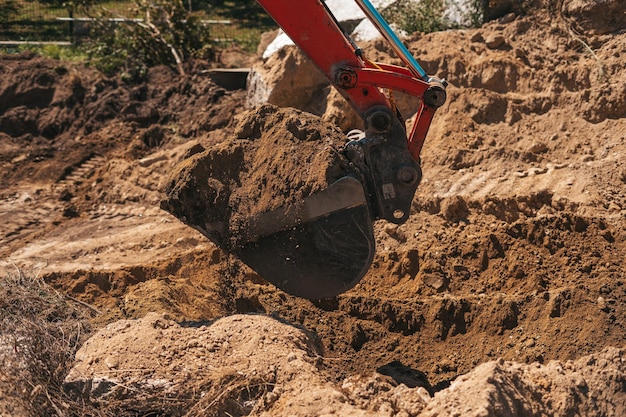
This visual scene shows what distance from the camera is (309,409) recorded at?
421cm

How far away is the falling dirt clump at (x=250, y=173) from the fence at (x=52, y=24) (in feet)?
27.7

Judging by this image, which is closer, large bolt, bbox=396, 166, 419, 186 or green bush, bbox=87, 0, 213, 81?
large bolt, bbox=396, 166, 419, 186

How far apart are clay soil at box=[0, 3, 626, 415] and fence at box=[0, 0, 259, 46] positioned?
12.5ft

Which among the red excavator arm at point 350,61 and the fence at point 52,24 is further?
the fence at point 52,24

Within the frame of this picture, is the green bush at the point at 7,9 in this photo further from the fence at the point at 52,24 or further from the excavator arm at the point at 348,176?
the excavator arm at the point at 348,176

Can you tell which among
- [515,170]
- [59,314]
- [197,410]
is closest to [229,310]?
[59,314]

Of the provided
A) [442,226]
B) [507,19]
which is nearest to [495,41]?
[507,19]

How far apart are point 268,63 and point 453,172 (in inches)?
116

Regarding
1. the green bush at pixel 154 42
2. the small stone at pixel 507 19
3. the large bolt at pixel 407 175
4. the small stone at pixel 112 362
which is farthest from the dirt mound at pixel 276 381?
the green bush at pixel 154 42

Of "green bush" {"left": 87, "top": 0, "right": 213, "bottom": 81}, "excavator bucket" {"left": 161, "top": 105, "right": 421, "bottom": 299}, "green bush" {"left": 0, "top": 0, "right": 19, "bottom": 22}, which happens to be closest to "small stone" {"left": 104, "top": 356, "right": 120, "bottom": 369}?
"excavator bucket" {"left": 161, "top": 105, "right": 421, "bottom": 299}

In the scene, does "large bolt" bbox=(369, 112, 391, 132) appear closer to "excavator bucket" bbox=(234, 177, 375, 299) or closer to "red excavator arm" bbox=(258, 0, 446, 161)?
"red excavator arm" bbox=(258, 0, 446, 161)

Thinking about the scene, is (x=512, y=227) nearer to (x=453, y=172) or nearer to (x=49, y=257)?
(x=453, y=172)

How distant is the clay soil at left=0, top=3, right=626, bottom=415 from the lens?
18.0 feet

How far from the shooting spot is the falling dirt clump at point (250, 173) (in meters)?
5.33
